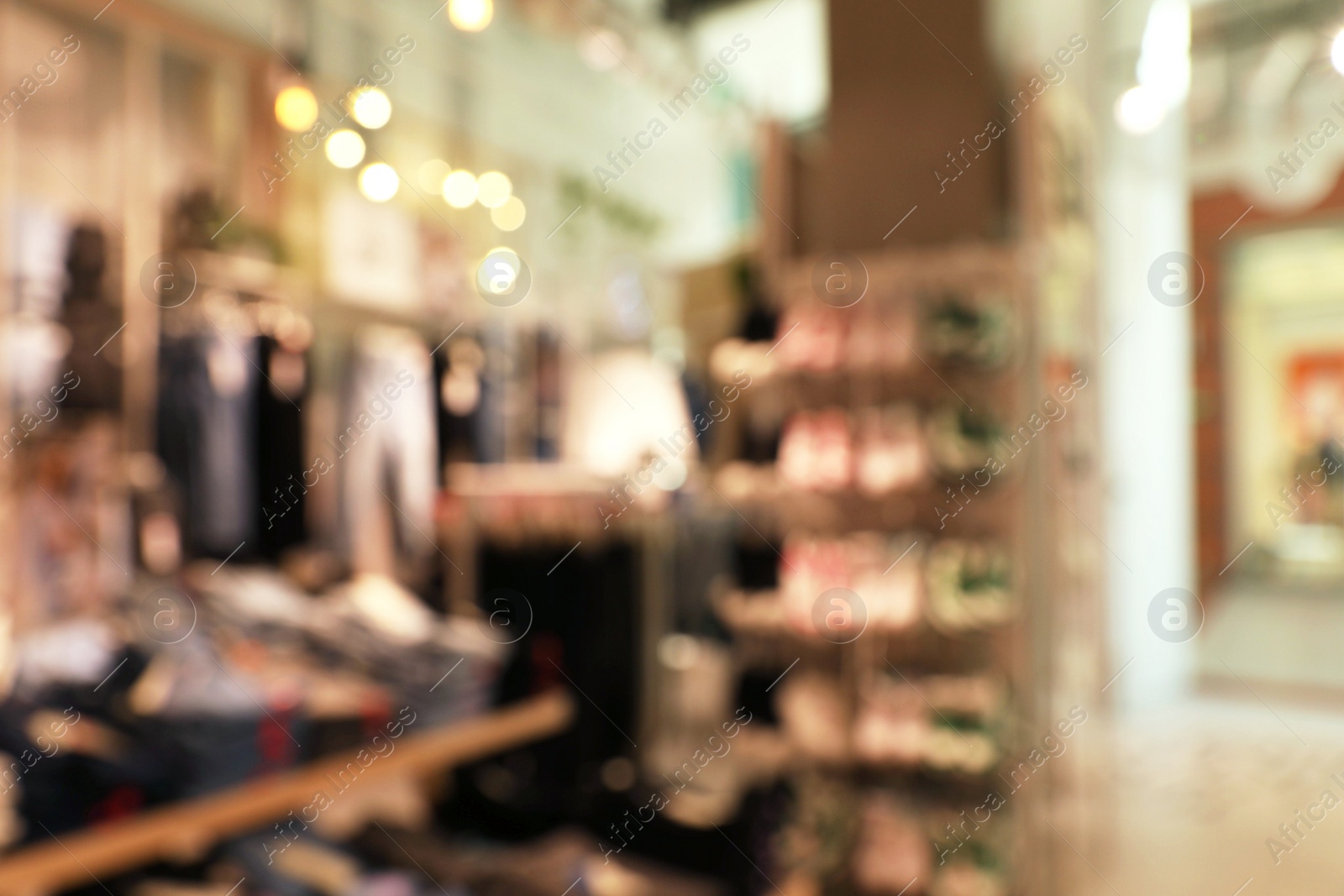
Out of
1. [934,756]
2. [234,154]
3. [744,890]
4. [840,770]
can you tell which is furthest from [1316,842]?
[234,154]

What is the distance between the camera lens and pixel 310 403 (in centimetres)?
281

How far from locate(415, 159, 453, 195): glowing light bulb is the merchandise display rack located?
1404 millimetres

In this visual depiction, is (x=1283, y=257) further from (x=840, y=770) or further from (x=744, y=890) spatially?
(x=744, y=890)

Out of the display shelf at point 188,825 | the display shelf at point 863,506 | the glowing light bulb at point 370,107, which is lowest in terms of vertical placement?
the display shelf at point 188,825

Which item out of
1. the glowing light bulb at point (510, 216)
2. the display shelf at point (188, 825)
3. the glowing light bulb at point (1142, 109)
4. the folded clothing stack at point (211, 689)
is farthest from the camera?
the glowing light bulb at point (510, 216)

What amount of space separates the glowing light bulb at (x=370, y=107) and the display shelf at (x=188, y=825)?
4.54ft

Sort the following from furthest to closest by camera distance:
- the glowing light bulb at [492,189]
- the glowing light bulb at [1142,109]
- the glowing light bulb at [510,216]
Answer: the glowing light bulb at [510,216]
the glowing light bulb at [492,189]
the glowing light bulb at [1142,109]

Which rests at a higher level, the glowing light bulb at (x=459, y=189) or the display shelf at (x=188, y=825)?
the glowing light bulb at (x=459, y=189)

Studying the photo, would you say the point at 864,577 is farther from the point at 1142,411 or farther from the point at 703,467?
the point at 1142,411

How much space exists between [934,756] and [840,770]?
379 millimetres

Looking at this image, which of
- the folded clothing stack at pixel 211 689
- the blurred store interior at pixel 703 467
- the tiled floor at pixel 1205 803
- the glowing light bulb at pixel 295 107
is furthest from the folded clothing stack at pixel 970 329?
the glowing light bulb at pixel 295 107

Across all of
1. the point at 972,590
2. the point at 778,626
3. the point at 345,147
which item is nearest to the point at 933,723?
the point at 972,590

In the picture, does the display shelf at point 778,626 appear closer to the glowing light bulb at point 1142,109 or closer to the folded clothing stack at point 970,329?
the folded clothing stack at point 970,329

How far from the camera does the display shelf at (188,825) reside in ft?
4.14
